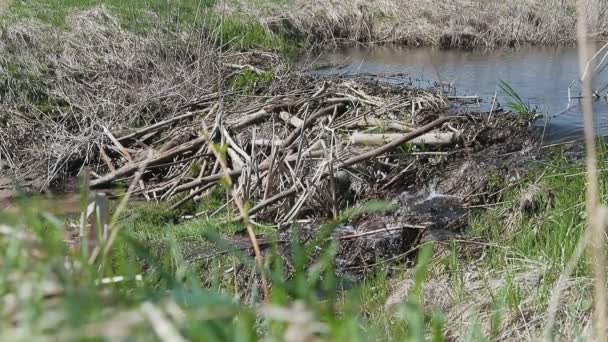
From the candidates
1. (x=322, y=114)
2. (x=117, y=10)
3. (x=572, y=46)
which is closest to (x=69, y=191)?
(x=322, y=114)

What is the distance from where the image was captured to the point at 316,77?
1198cm

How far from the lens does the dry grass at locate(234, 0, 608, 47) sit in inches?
717

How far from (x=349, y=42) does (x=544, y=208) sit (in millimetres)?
13308

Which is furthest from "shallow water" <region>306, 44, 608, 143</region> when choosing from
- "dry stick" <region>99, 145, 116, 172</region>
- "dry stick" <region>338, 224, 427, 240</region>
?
"dry stick" <region>99, 145, 116, 172</region>

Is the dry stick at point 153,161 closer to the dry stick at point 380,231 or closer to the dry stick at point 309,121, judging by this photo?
the dry stick at point 309,121

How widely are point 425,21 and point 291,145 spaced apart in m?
12.0

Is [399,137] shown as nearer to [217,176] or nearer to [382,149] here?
[382,149]

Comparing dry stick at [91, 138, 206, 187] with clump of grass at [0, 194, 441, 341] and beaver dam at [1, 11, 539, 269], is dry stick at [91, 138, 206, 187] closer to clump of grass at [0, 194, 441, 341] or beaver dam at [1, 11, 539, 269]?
beaver dam at [1, 11, 539, 269]

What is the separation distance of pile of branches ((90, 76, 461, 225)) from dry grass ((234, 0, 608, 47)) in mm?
7593

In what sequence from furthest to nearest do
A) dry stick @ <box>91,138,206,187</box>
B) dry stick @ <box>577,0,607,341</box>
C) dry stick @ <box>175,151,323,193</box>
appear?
dry stick @ <box>91,138,206,187</box> < dry stick @ <box>175,151,323,193</box> < dry stick @ <box>577,0,607,341</box>

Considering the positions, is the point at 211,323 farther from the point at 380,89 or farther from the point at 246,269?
the point at 380,89

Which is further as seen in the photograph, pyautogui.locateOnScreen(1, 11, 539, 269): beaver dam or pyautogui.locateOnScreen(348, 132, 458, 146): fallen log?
pyautogui.locateOnScreen(348, 132, 458, 146): fallen log

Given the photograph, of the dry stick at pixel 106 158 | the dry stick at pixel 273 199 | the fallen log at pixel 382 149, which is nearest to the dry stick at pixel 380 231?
the dry stick at pixel 273 199

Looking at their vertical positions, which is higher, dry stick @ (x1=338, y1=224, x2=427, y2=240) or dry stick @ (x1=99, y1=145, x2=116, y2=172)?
dry stick @ (x1=338, y1=224, x2=427, y2=240)
